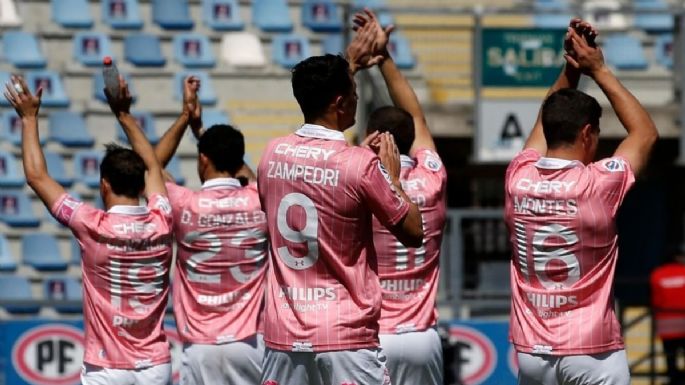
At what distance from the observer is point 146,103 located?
15.9 m

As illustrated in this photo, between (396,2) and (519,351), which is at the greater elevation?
(396,2)

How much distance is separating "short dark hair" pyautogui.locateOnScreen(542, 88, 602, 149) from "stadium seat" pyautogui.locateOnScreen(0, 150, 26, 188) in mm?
9801

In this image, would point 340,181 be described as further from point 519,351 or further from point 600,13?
point 600,13

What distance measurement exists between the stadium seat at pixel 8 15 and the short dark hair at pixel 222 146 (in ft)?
28.0

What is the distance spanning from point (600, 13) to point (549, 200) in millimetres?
8380

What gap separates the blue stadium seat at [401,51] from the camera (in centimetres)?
1570

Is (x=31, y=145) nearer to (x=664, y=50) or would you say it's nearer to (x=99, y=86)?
(x=99, y=86)

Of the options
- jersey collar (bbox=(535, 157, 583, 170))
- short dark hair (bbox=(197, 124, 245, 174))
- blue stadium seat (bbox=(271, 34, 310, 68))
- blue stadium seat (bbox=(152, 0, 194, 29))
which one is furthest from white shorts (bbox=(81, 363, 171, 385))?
blue stadium seat (bbox=(152, 0, 194, 29))

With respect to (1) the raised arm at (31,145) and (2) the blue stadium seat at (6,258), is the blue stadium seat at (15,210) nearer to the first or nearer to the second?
(2) the blue stadium seat at (6,258)

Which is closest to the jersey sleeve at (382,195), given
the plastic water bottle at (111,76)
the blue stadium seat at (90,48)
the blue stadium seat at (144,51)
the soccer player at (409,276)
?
the soccer player at (409,276)

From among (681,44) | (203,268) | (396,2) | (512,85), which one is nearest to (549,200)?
(203,268)

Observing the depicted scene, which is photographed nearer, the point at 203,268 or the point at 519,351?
the point at 519,351

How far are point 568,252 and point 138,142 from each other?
2664mm

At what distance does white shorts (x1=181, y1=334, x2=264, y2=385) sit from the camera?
8367mm
